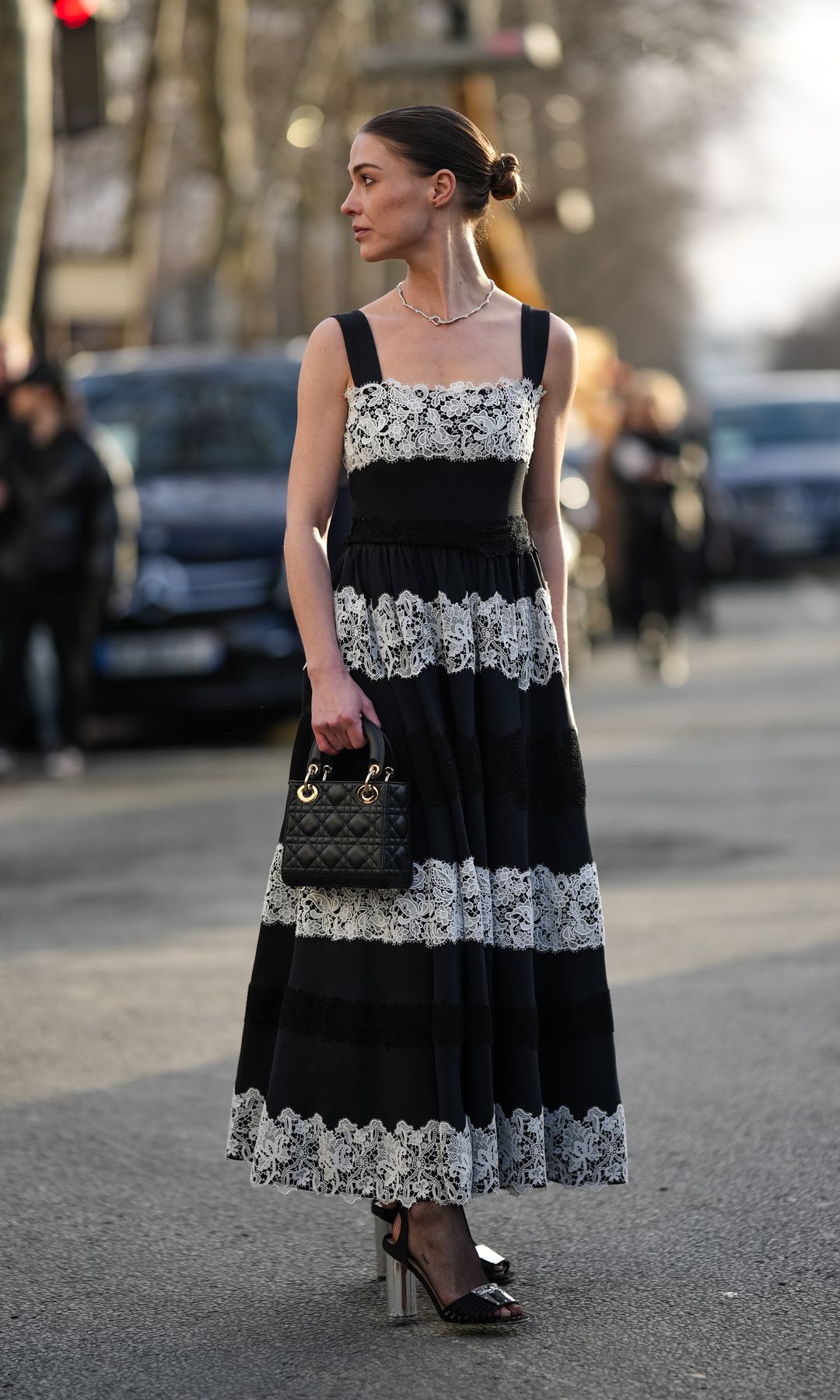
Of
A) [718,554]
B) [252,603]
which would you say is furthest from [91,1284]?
[718,554]

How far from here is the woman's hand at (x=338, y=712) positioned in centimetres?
401

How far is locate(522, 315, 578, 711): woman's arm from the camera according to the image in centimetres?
427

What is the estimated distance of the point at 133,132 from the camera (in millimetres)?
39781

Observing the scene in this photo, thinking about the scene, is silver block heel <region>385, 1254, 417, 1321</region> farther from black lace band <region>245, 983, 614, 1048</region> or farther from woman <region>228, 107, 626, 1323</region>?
black lace band <region>245, 983, 614, 1048</region>

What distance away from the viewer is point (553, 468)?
14.3 feet

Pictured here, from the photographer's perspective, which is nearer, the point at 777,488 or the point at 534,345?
the point at 534,345

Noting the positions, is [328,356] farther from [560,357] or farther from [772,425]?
[772,425]

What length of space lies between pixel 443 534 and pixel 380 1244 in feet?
3.92

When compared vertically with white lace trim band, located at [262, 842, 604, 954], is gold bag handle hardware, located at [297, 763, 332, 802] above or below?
above

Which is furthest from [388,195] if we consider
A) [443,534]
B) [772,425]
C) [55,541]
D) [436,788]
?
[772,425]

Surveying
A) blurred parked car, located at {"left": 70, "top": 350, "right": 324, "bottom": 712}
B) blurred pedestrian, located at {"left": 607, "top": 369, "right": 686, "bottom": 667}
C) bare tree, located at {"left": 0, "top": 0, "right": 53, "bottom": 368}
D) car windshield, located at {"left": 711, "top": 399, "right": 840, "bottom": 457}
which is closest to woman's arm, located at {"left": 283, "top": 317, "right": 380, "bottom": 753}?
blurred parked car, located at {"left": 70, "top": 350, "right": 324, "bottom": 712}

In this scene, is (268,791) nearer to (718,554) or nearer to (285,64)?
(718,554)

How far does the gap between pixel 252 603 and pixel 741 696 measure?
397cm

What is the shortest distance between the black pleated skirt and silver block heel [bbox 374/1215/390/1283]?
95 mm
